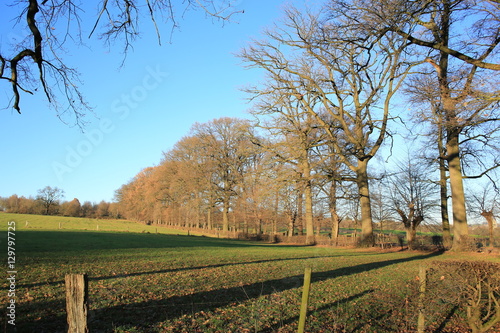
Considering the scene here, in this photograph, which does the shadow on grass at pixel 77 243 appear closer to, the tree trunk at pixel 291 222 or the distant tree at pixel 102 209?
the tree trunk at pixel 291 222

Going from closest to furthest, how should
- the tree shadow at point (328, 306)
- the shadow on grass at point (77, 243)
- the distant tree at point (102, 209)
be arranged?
the tree shadow at point (328, 306)
the shadow on grass at point (77, 243)
the distant tree at point (102, 209)

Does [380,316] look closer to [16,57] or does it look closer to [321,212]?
[16,57]

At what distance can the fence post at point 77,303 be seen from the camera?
11.7ft

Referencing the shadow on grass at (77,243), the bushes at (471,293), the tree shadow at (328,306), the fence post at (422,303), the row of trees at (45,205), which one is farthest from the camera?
the row of trees at (45,205)

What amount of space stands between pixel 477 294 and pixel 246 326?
4.07 meters

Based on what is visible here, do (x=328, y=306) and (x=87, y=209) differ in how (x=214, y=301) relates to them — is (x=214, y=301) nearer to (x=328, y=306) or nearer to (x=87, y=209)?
(x=328, y=306)

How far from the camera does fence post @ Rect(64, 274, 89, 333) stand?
3553mm

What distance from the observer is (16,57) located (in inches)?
187

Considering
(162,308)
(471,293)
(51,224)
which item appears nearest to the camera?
(471,293)

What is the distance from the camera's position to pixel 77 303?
11.7 feet

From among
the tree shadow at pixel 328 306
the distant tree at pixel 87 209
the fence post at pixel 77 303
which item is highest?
the distant tree at pixel 87 209

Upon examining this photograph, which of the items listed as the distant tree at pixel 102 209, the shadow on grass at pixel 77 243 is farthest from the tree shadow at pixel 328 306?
the distant tree at pixel 102 209

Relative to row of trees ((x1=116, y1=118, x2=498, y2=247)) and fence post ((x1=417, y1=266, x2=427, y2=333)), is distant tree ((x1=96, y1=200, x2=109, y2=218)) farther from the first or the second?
fence post ((x1=417, y1=266, x2=427, y2=333))

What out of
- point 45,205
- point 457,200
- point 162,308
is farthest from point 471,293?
point 45,205
